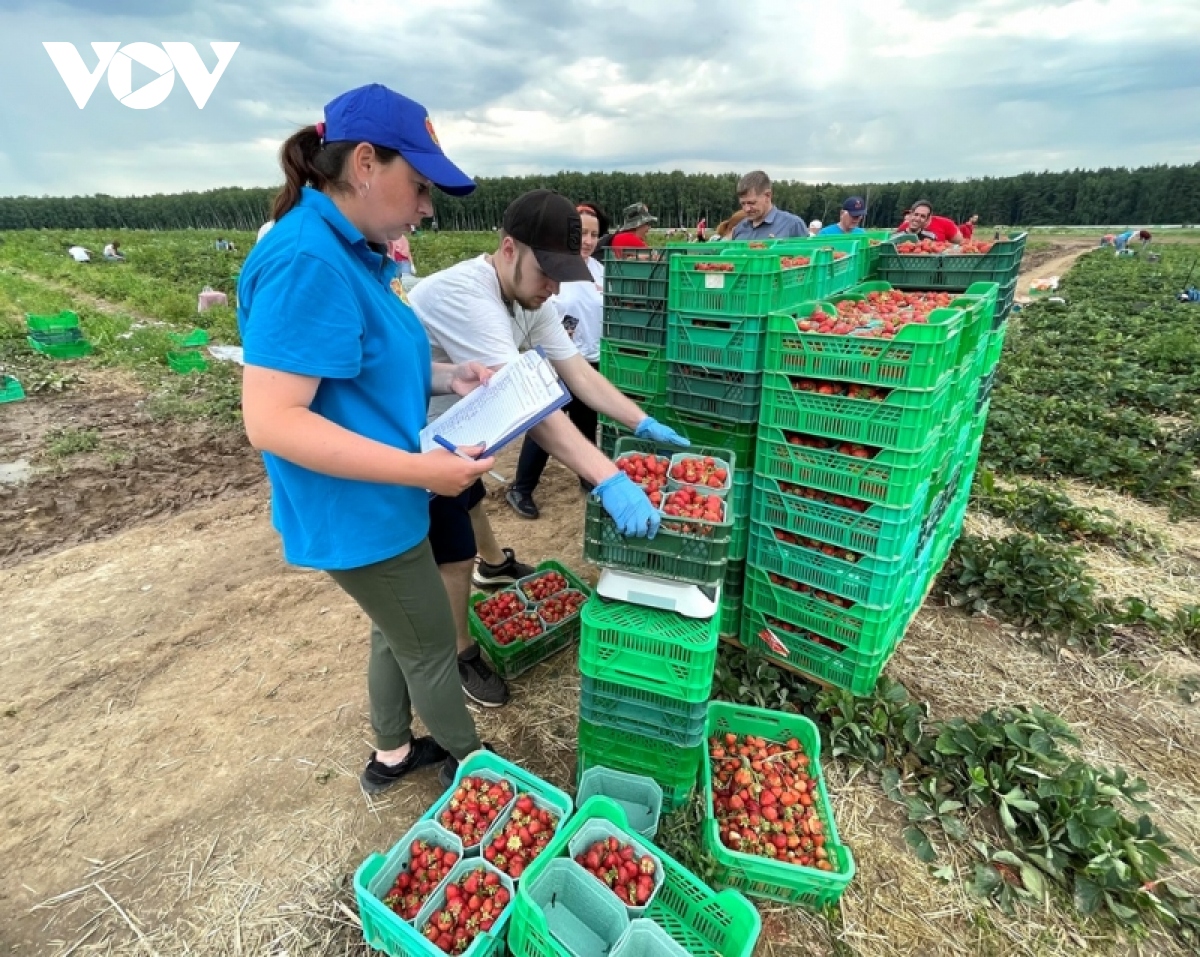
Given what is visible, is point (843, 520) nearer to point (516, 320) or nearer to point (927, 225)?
point (516, 320)

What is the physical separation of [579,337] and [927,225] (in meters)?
6.62

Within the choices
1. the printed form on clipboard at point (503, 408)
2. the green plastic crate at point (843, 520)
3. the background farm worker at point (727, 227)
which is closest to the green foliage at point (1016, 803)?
the green plastic crate at point (843, 520)

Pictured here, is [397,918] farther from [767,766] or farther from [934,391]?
[934,391]

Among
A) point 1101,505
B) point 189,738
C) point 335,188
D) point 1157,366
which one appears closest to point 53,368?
point 189,738

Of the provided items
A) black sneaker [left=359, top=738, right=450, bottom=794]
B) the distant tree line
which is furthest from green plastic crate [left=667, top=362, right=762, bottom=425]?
the distant tree line

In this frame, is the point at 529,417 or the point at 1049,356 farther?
the point at 1049,356

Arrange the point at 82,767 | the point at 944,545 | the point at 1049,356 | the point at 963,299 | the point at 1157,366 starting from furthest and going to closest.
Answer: the point at 1049,356
the point at 1157,366
the point at 944,545
the point at 963,299
the point at 82,767

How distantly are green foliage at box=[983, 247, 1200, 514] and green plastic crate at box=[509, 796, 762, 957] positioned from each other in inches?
207

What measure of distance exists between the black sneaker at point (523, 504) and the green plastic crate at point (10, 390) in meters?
7.67

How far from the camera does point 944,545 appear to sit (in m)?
3.81

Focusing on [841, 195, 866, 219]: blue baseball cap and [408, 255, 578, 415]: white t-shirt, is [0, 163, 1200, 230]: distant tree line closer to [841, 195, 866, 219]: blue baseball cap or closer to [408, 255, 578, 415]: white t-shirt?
[841, 195, 866, 219]: blue baseball cap

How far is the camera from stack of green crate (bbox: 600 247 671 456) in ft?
10.5

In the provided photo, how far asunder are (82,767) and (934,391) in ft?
13.3

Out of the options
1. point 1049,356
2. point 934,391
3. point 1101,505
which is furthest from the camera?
point 1049,356
